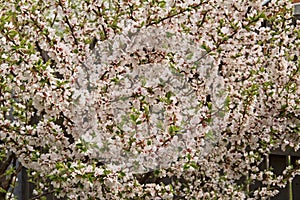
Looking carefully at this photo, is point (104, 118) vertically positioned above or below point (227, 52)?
below

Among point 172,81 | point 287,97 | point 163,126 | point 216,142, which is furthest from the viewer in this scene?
point 216,142

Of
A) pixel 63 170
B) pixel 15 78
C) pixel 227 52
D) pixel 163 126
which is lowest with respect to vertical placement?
pixel 63 170

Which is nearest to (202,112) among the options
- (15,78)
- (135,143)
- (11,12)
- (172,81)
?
(172,81)

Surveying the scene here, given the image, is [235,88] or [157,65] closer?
[157,65]

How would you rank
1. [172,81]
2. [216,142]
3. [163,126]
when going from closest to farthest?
[163,126] → [172,81] → [216,142]

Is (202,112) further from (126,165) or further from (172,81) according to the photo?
(126,165)

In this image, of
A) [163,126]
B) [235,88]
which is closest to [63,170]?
[163,126]
